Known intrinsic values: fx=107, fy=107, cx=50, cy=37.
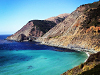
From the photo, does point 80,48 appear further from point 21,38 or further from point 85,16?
point 21,38

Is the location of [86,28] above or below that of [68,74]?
above

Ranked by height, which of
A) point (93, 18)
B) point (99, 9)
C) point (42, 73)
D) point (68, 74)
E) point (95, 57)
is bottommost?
point (42, 73)

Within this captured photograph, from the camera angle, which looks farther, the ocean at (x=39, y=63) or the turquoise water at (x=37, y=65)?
the ocean at (x=39, y=63)

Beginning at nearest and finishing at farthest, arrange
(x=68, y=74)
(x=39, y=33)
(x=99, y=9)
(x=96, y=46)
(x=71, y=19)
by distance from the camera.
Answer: (x=68, y=74)
(x=96, y=46)
(x=99, y=9)
(x=71, y=19)
(x=39, y=33)

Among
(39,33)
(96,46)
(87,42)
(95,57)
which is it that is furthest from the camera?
(39,33)

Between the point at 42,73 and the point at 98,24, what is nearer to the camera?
the point at 42,73

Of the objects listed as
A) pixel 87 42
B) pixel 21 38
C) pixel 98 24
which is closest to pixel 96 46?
pixel 87 42

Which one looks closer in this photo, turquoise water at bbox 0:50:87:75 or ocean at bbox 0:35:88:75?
turquoise water at bbox 0:50:87:75

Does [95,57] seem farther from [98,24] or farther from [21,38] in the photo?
[21,38]

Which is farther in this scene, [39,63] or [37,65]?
[39,63]
